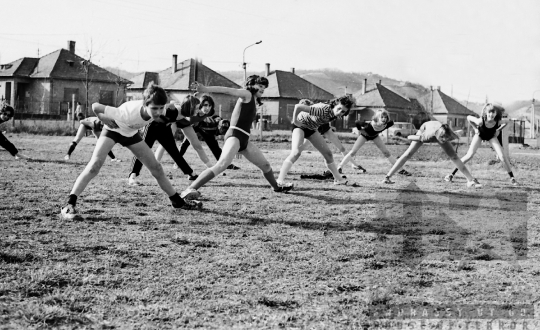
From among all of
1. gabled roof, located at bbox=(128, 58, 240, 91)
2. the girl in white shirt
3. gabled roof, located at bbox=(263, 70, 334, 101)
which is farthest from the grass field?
gabled roof, located at bbox=(263, 70, 334, 101)

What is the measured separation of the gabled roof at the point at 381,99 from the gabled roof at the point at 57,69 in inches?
1361

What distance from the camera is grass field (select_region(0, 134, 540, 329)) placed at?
152 inches

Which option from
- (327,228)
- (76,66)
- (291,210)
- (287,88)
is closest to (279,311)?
(327,228)

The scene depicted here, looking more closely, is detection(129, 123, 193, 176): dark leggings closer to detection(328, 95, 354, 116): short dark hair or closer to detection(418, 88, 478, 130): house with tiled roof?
detection(328, 95, 354, 116): short dark hair

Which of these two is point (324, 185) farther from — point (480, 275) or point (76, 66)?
point (76, 66)

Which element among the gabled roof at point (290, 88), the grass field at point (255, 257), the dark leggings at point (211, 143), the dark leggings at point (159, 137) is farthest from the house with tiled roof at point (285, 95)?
the grass field at point (255, 257)

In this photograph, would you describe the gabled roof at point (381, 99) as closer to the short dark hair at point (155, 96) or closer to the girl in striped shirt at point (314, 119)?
the girl in striped shirt at point (314, 119)

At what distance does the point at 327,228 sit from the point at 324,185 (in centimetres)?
475

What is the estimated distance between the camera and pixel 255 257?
5438 millimetres

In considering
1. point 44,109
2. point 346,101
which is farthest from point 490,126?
point 44,109

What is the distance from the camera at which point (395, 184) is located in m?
12.6

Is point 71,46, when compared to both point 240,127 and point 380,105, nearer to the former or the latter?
point 380,105

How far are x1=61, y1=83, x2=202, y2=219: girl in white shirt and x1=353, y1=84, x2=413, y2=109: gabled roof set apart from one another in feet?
233

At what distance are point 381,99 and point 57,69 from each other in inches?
1631
